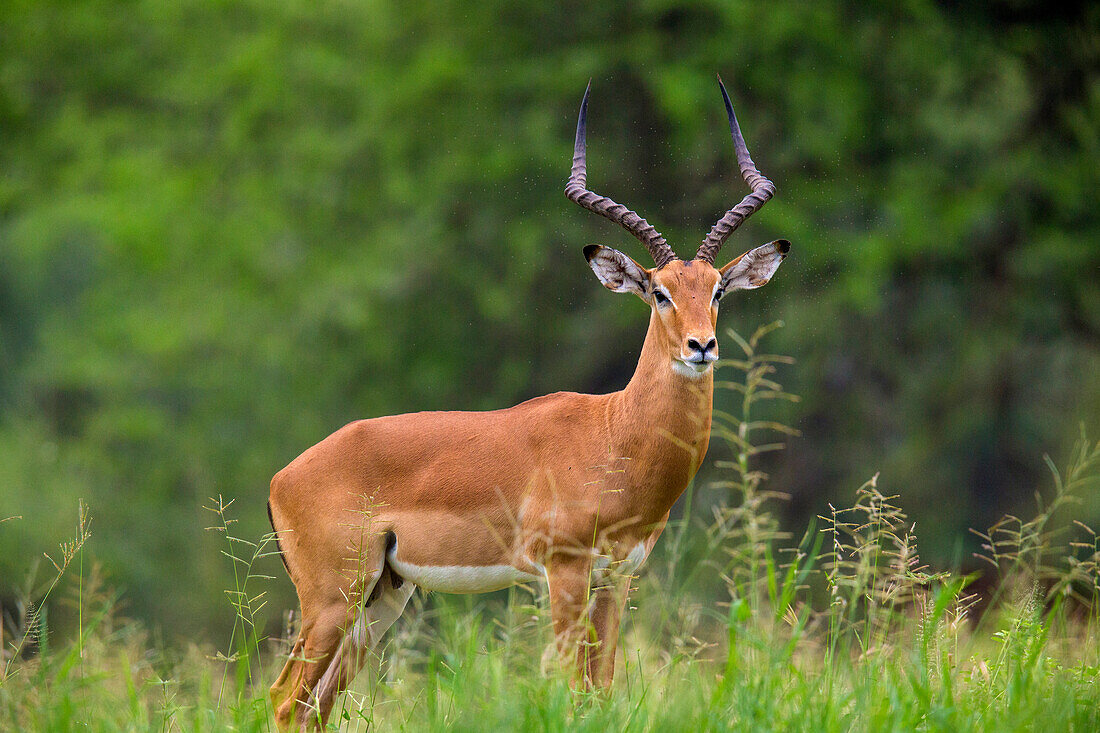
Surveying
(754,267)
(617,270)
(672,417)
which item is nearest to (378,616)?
(672,417)

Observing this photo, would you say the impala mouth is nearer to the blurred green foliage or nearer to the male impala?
the male impala

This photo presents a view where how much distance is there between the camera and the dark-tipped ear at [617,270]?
517 centimetres

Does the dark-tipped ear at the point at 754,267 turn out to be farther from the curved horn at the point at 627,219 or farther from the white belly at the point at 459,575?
the white belly at the point at 459,575

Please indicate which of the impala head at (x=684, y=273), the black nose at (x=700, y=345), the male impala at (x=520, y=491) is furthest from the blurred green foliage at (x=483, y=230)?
the black nose at (x=700, y=345)

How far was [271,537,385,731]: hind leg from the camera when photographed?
488cm

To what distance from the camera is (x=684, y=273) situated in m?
4.92

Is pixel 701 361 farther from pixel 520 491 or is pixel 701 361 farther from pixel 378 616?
pixel 378 616

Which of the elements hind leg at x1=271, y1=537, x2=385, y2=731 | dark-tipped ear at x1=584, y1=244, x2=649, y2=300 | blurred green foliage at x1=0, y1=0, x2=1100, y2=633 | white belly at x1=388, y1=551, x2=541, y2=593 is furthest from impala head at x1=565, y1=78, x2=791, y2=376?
blurred green foliage at x1=0, y1=0, x2=1100, y2=633

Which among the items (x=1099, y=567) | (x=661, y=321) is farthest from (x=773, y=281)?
(x=1099, y=567)

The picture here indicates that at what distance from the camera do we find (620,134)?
11992mm

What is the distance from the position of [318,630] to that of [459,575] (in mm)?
690

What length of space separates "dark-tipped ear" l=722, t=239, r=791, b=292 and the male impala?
0.5 inches

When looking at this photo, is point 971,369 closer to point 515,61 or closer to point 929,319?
point 929,319

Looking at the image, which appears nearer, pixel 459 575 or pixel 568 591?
pixel 568 591
